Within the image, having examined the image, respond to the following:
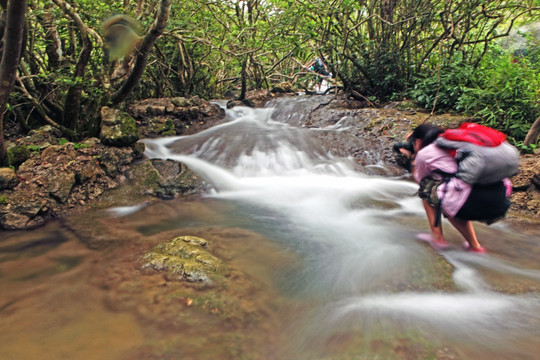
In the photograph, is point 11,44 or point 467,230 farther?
point 467,230

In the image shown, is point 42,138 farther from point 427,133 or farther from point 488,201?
point 488,201

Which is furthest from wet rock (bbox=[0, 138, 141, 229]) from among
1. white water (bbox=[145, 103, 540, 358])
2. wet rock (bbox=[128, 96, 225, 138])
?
wet rock (bbox=[128, 96, 225, 138])

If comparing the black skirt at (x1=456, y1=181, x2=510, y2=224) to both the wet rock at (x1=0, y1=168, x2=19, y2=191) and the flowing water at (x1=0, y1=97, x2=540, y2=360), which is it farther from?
the wet rock at (x1=0, y1=168, x2=19, y2=191)

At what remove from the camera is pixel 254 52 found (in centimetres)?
888

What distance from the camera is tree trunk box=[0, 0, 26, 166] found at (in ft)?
8.01

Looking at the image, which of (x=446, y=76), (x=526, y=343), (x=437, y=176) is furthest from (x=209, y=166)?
(x=446, y=76)

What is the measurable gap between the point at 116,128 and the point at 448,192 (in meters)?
5.56

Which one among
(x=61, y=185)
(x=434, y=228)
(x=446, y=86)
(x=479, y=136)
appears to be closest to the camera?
(x=479, y=136)

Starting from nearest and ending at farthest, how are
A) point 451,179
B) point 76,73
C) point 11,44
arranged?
1. point 11,44
2. point 451,179
3. point 76,73

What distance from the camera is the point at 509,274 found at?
9.23 ft

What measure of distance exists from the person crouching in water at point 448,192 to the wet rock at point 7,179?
17.4 feet

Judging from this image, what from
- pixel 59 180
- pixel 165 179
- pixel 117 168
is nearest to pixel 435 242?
pixel 165 179

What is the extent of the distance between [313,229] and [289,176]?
8.03 feet

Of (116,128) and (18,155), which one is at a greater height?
(116,128)
